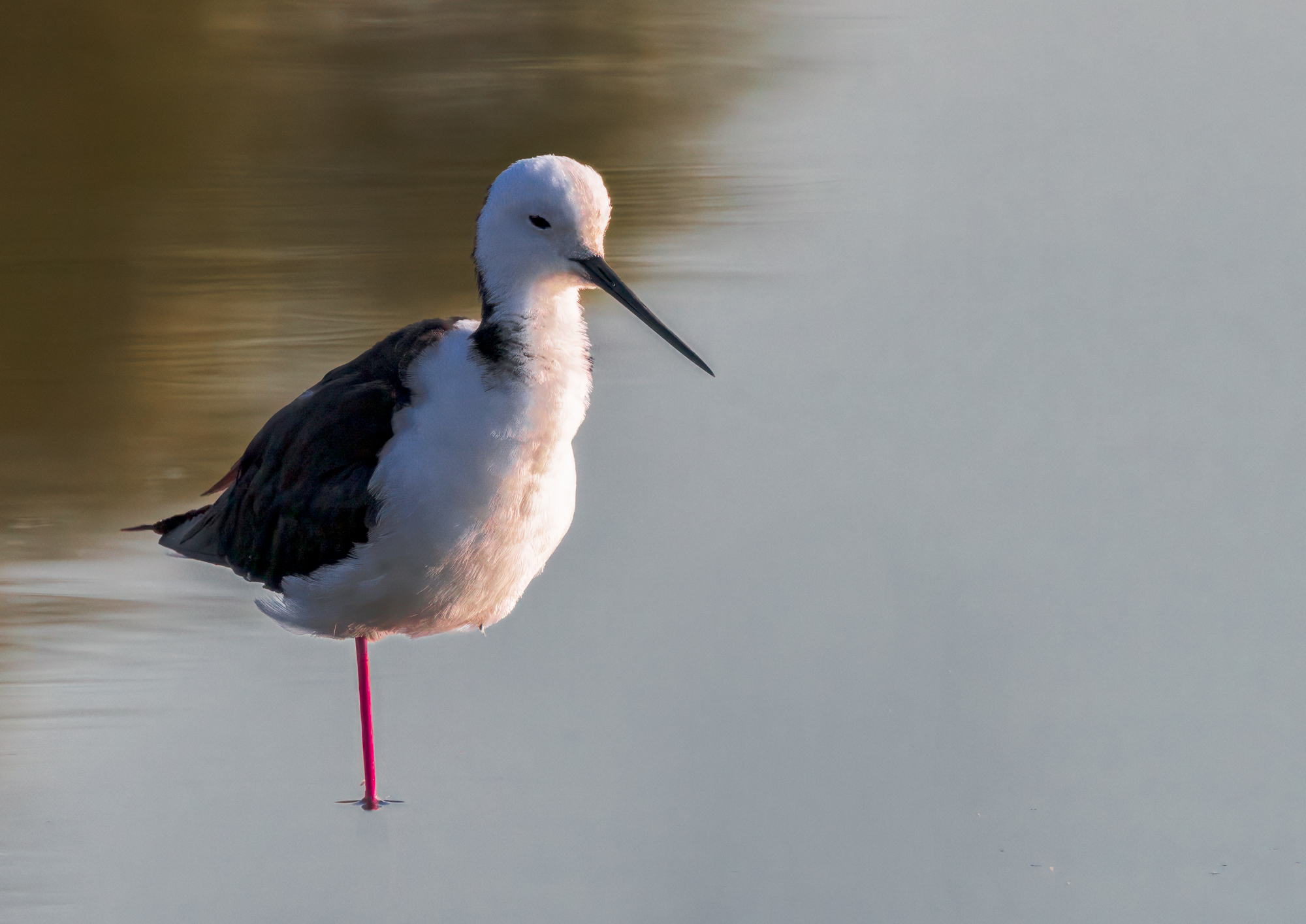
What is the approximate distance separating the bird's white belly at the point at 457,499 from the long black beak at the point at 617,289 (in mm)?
233

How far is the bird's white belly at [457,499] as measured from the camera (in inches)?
142

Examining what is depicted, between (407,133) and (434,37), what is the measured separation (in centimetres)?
113

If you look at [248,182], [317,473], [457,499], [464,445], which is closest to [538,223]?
[464,445]

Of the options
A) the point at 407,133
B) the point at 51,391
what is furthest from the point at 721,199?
the point at 51,391

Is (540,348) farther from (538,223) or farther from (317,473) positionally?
(317,473)

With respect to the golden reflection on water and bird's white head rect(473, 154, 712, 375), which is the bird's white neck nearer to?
bird's white head rect(473, 154, 712, 375)

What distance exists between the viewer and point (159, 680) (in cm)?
416

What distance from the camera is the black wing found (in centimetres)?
377

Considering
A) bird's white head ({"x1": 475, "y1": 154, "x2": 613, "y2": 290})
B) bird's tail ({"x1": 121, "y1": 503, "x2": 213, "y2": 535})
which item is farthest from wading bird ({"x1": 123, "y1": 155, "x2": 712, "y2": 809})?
bird's tail ({"x1": 121, "y1": 503, "x2": 213, "y2": 535})

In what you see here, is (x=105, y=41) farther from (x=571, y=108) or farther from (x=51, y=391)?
(x=51, y=391)

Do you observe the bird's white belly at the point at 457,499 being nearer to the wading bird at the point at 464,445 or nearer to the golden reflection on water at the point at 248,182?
the wading bird at the point at 464,445

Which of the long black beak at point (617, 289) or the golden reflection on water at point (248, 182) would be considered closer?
the long black beak at point (617, 289)

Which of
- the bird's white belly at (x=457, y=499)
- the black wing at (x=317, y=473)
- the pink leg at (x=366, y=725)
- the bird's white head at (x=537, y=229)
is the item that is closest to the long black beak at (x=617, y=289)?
the bird's white head at (x=537, y=229)

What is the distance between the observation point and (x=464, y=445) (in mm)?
3594
